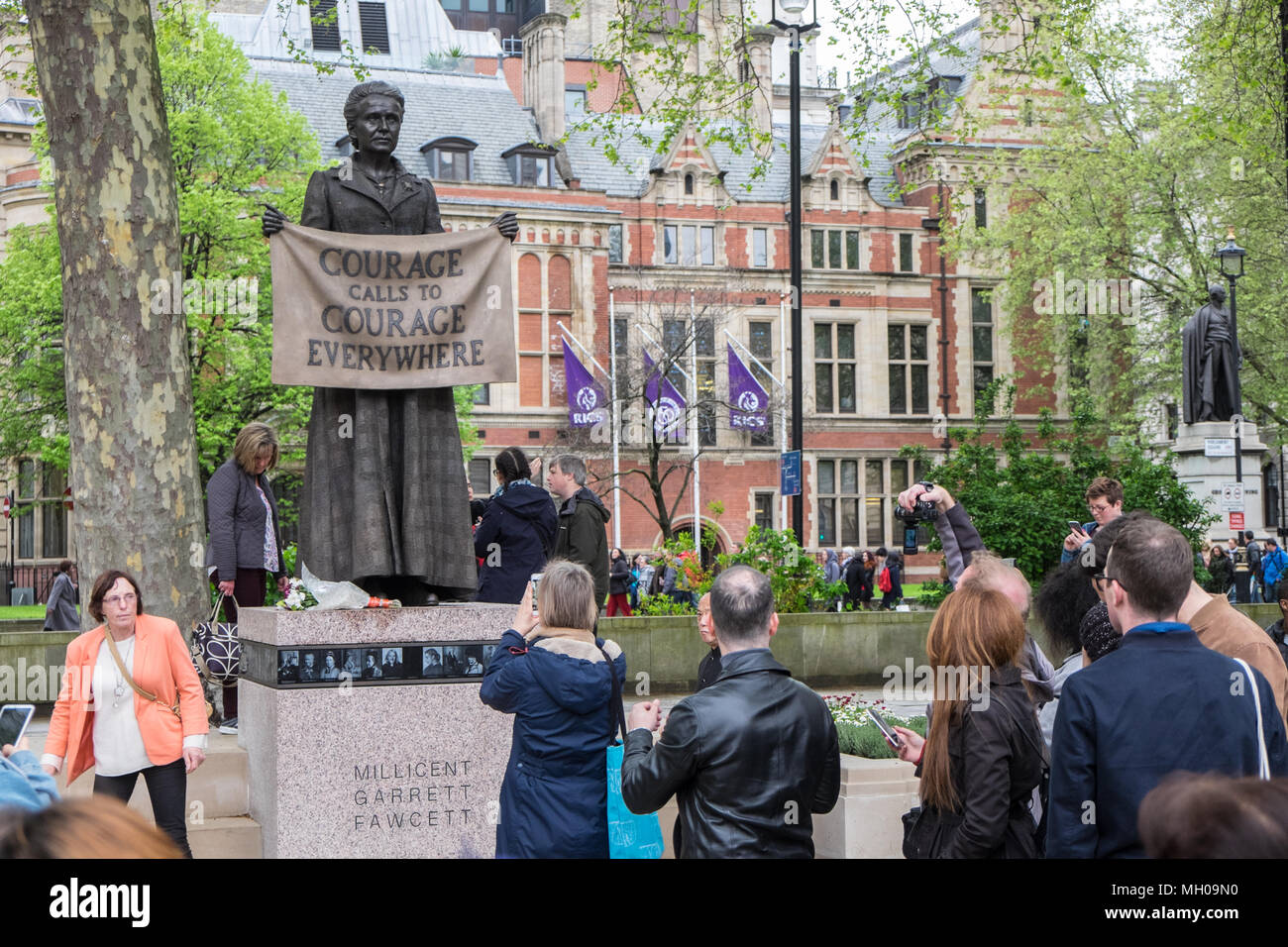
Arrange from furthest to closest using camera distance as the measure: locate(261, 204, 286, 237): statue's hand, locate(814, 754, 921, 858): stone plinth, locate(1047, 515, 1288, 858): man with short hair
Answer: locate(261, 204, 286, 237): statue's hand, locate(814, 754, 921, 858): stone plinth, locate(1047, 515, 1288, 858): man with short hair

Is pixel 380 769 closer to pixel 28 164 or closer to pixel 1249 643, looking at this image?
pixel 1249 643

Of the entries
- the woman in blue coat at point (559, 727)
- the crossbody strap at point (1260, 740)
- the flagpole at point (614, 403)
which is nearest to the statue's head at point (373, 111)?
the woman in blue coat at point (559, 727)

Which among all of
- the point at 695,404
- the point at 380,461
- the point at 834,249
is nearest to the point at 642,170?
the point at 834,249

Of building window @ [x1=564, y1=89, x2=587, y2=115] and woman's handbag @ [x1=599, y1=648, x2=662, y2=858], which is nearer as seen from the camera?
woman's handbag @ [x1=599, y1=648, x2=662, y2=858]

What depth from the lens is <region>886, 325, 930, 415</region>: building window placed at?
43.4m

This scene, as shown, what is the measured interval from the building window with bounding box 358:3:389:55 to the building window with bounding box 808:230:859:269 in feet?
68.7

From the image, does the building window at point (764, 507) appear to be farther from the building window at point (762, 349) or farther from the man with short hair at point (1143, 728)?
the man with short hair at point (1143, 728)

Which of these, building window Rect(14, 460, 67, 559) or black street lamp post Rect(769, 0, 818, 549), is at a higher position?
black street lamp post Rect(769, 0, 818, 549)

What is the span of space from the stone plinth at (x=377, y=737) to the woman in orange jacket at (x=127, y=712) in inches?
15.4

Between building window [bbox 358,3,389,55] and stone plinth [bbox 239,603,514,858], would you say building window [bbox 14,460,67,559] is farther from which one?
stone plinth [bbox 239,603,514,858]

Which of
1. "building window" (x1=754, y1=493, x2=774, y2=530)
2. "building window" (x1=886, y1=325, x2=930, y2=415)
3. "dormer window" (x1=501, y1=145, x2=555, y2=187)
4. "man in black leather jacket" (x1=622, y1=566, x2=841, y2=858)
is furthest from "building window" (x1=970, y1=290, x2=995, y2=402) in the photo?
"man in black leather jacket" (x1=622, y1=566, x2=841, y2=858)

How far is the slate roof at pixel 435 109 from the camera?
40.8 m

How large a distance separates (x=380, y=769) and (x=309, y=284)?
2189mm

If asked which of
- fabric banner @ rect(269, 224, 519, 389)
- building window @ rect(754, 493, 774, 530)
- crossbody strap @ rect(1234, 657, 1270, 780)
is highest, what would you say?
fabric banner @ rect(269, 224, 519, 389)
